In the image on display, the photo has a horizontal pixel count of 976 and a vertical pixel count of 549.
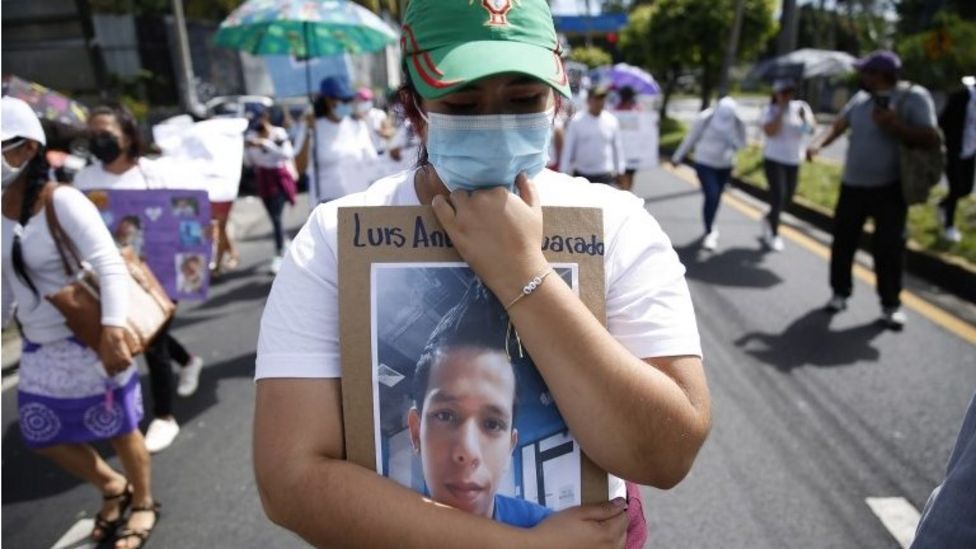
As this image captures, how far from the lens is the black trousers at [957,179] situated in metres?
6.19

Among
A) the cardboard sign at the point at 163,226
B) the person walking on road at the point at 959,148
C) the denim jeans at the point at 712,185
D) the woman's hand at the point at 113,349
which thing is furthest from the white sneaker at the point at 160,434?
the person walking on road at the point at 959,148

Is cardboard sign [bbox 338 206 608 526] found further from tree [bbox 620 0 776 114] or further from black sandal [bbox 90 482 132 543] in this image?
tree [bbox 620 0 776 114]

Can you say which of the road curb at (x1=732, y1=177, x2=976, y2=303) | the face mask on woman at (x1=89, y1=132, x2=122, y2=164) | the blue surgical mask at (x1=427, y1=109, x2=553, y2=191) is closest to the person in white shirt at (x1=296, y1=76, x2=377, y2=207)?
the face mask on woman at (x1=89, y1=132, x2=122, y2=164)

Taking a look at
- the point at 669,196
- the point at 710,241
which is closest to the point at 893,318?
the point at 710,241

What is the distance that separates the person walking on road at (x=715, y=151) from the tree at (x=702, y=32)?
40.3 ft

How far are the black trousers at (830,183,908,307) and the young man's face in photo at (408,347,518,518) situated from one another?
4315 millimetres

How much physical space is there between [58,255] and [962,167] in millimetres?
7227

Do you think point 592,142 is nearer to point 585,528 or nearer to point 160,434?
point 160,434

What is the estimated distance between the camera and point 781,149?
6434 mm

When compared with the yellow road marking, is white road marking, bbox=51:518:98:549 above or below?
above

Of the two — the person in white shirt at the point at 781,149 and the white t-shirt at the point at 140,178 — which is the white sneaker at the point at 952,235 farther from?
the white t-shirt at the point at 140,178

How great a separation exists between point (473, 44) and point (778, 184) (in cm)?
625

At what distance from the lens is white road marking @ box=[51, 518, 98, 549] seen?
254cm

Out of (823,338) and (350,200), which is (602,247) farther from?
(823,338)
